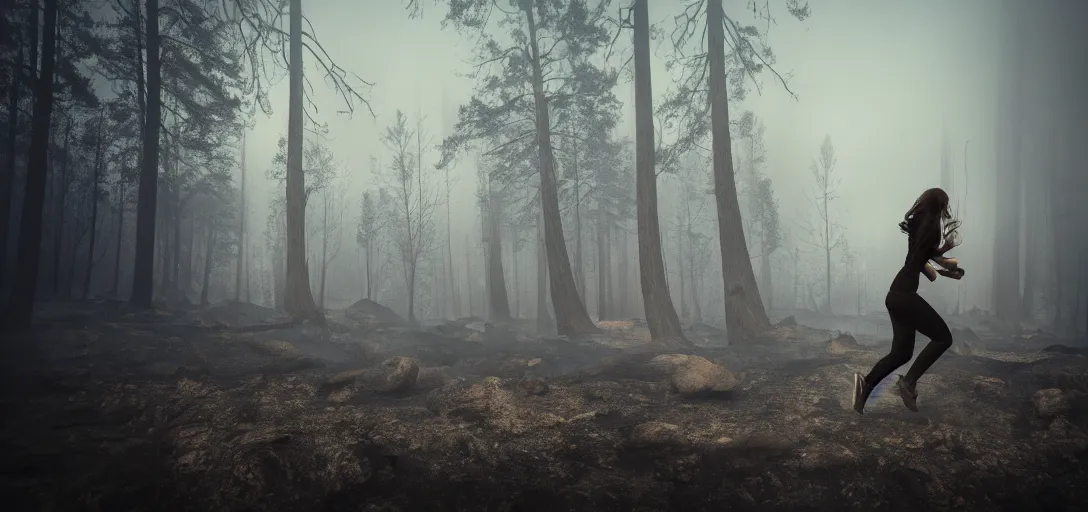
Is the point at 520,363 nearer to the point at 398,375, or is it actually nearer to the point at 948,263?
the point at 398,375

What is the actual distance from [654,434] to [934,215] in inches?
128

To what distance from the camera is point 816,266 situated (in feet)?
208

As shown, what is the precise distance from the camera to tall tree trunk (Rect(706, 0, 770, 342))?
11352 millimetres

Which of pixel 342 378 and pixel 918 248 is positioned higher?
pixel 918 248

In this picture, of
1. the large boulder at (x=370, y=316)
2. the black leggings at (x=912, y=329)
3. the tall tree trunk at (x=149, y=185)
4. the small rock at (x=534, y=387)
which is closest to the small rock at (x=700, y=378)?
the small rock at (x=534, y=387)

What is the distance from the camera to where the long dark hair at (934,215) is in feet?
10.6

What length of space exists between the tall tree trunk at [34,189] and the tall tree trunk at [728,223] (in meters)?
15.0

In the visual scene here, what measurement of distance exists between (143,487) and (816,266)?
71.8m

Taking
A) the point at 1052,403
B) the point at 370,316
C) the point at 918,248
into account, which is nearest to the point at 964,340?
the point at 1052,403

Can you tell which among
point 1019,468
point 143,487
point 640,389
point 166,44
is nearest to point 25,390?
point 143,487

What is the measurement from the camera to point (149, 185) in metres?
13.8

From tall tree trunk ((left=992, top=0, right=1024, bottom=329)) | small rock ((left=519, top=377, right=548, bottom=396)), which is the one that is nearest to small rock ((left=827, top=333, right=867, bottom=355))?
small rock ((left=519, top=377, right=548, bottom=396))

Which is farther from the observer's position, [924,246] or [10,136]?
[10,136]

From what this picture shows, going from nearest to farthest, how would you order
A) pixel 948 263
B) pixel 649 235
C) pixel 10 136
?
pixel 948 263
pixel 10 136
pixel 649 235
